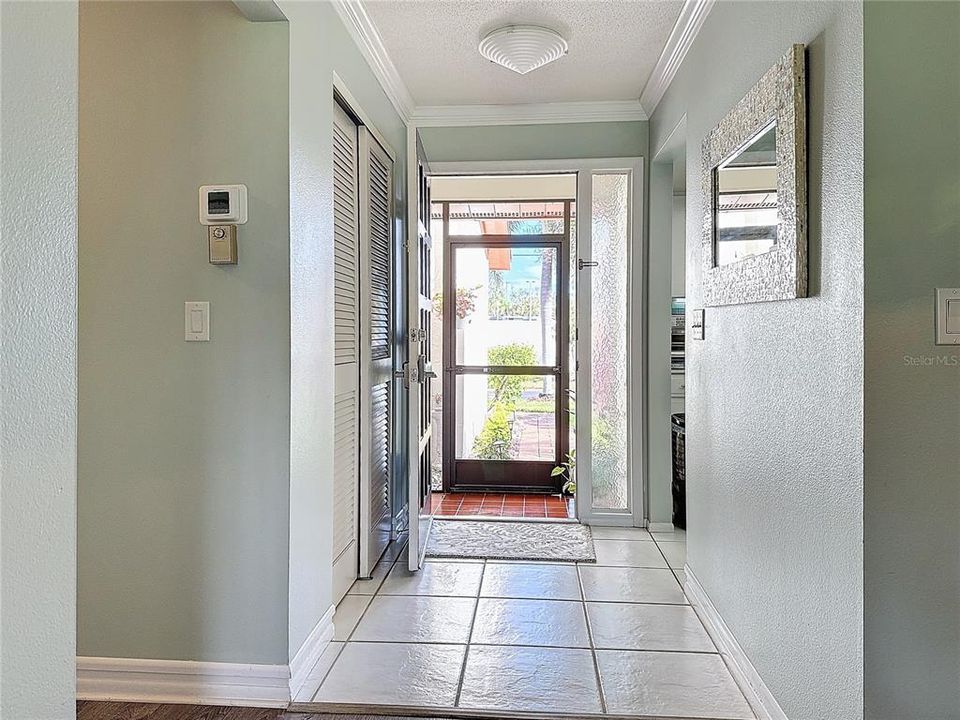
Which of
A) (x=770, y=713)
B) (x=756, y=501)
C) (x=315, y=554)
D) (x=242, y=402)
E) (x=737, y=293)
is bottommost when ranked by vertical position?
(x=770, y=713)

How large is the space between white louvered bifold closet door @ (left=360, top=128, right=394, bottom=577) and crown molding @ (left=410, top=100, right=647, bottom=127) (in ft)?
2.12

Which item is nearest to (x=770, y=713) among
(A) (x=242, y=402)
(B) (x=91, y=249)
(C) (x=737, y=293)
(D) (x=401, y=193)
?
(C) (x=737, y=293)

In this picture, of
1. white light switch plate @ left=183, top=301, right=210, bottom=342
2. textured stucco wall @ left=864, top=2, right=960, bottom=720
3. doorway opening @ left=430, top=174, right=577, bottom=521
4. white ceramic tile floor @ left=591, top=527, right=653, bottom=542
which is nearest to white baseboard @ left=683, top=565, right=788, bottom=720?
textured stucco wall @ left=864, top=2, right=960, bottom=720

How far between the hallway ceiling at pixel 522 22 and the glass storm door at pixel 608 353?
2.01 feet

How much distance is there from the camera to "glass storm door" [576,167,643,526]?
3963 mm

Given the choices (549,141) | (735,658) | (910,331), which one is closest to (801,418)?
(910,331)

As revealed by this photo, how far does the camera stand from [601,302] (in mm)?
4074

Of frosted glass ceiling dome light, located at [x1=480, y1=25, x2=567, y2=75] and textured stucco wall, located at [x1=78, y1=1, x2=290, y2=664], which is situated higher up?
frosted glass ceiling dome light, located at [x1=480, y1=25, x2=567, y2=75]

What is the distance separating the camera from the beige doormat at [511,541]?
3.47m

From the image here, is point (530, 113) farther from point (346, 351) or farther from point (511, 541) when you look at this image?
point (511, 541)

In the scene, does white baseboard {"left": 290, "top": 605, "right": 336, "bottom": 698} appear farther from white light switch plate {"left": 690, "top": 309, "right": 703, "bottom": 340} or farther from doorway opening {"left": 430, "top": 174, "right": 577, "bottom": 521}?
doorway opening {"left": 430, "top": 174, "right": 577, "bottom": 521}

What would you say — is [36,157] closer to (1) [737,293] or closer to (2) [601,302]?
(1) [737,293]

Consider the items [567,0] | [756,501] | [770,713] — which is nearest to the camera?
[770,713]

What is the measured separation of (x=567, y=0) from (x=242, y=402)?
1.96 m
